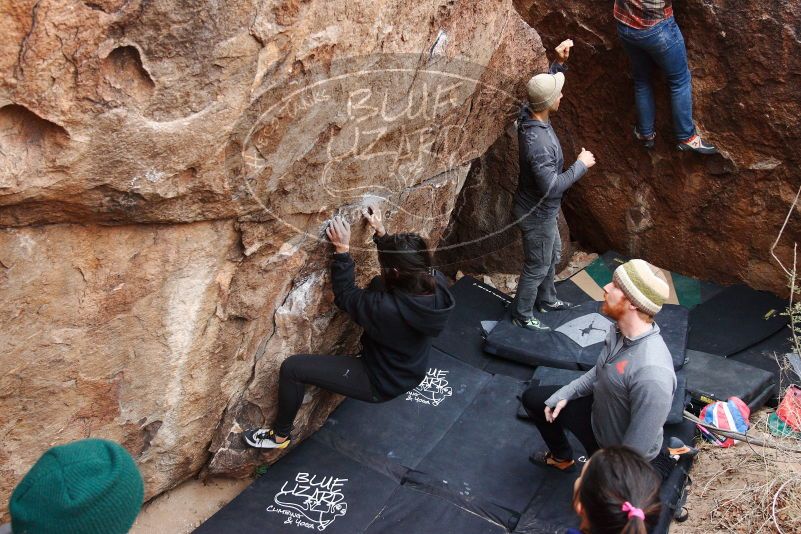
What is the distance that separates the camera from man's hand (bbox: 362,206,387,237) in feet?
11.4

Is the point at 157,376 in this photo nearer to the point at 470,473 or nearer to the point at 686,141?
the point at 470,473

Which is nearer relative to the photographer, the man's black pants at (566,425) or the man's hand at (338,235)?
the man's black pants at (566,425)

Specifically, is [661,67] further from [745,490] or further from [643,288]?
[745,490]

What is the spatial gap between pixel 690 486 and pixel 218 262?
2377 millimetres

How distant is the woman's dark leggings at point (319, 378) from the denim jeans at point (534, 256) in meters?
1.47

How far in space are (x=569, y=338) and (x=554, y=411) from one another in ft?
4.60

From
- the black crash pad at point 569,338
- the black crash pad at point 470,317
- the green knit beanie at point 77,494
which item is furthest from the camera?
the black crash pad at point 470,317

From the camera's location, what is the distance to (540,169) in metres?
4.10

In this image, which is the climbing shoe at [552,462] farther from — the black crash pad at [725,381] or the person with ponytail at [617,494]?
the person with ponytail at [617,494]

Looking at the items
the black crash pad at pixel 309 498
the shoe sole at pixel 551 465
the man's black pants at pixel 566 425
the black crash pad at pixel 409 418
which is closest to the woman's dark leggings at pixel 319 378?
the black crash pad at pixel 309 498

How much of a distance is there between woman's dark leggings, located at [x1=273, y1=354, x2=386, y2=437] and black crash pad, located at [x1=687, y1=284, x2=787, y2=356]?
2.35 meters

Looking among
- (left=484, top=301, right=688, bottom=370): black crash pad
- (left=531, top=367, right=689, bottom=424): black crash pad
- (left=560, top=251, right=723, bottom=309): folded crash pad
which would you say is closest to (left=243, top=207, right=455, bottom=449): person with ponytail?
(left=531, top=367, right=689, bottom=424): black crash pad

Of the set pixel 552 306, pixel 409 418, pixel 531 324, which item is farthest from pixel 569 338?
pixel 409 418

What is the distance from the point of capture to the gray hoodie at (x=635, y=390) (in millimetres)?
2648
